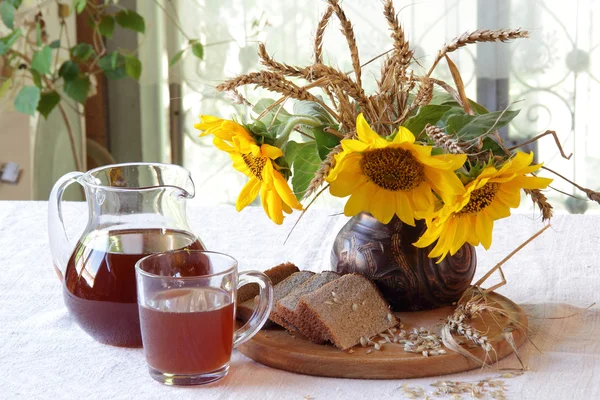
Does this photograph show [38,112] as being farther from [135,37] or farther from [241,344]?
[241,344]

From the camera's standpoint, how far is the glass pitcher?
82 cm

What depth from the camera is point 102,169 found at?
884 millimetres

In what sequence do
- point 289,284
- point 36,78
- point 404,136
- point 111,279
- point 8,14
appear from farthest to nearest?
1. point 36,78
2. point 8,14
3. point 289,284
4. point 111,279
5. point 404,136

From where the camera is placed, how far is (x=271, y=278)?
96 cm

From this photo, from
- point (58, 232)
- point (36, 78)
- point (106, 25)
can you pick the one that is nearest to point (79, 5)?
point (106, 25)

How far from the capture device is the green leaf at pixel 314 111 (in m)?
0.86

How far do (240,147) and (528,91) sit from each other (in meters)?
1.77

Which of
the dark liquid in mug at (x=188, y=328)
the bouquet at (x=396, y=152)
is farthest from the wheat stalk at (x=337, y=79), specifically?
the dark liquid in mug at (x=188, y=328)

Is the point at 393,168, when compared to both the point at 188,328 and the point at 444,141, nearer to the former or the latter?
the point at 444,141

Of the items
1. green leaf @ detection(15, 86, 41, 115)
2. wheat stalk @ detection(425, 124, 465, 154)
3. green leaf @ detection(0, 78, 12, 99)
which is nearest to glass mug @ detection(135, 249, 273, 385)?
wheat stalk @ detection(425, 124, 465, 154)

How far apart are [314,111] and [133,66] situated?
5.46 ft

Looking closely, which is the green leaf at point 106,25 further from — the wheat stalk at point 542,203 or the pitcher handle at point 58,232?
the wheat stalk at point 542,203

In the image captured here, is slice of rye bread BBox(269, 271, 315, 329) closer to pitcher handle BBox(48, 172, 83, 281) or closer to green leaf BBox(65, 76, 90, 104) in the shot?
pitcher handle BBox(48, 172, 83, 281)

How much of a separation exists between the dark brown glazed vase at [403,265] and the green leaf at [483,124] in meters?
0.13
